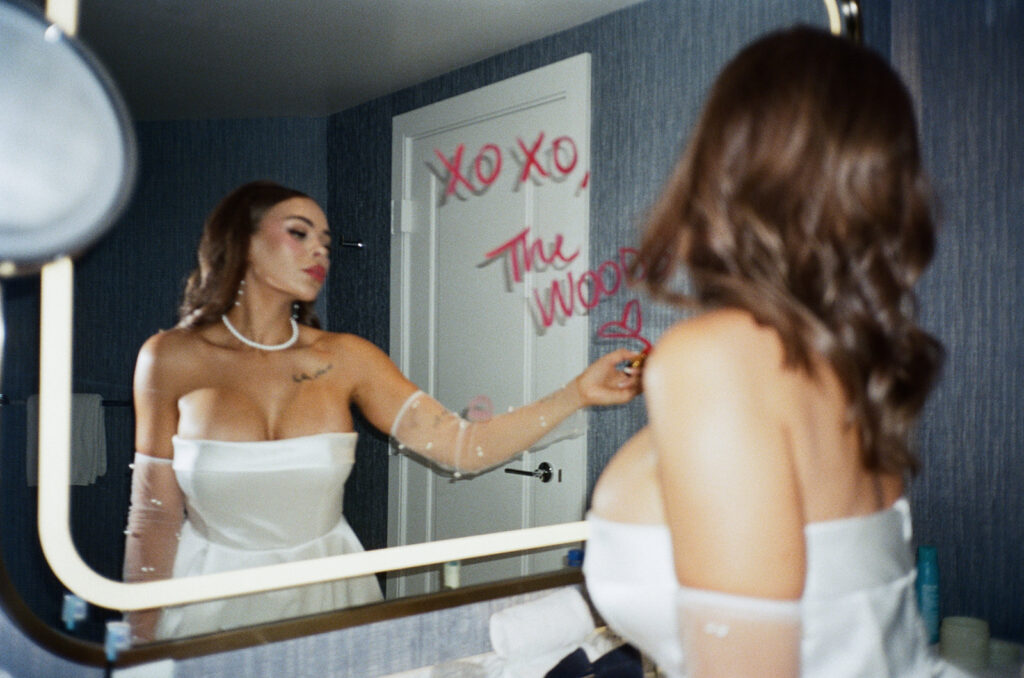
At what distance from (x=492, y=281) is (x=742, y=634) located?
0.64 m

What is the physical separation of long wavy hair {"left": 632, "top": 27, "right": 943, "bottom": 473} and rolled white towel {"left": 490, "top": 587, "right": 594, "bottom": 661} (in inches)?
23.1

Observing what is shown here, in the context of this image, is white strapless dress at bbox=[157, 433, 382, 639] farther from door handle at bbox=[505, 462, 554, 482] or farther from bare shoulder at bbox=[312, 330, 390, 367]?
door handle at bbox=[505, 462, 554, 482]

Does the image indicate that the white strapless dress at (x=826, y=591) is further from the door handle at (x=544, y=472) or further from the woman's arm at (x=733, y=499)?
the door handle at (x=544, y=472)

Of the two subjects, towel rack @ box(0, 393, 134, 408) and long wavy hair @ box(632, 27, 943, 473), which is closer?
long wavy hair @ box(632, 27, 943, 473)

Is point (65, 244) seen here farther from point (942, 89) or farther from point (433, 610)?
point (942, 89)

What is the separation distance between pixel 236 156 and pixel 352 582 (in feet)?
1.68

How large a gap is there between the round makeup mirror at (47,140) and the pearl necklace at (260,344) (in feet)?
0.54

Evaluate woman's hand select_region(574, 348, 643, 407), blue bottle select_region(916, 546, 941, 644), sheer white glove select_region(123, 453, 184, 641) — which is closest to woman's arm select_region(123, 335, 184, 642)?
sheer white glove select_region(123, 453, 184, 641)

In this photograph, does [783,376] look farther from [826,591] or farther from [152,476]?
[152,476]

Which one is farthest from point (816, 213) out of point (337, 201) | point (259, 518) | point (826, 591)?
point (259, 518)

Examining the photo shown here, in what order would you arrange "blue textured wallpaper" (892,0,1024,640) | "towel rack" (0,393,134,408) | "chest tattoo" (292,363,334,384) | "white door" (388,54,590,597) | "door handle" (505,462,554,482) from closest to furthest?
"towel rack" (0,393,134,408) < "chest tattoo" (292,363,334,384) < "white door" (388,54,590,597) < "door handle" (505,462,554,482) < "blue textured wallpaper" (892,0,1024,640)

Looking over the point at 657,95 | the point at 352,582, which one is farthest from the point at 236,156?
the point at 657,95

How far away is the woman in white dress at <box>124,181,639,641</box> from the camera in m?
0.82

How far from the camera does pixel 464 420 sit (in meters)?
1.07
